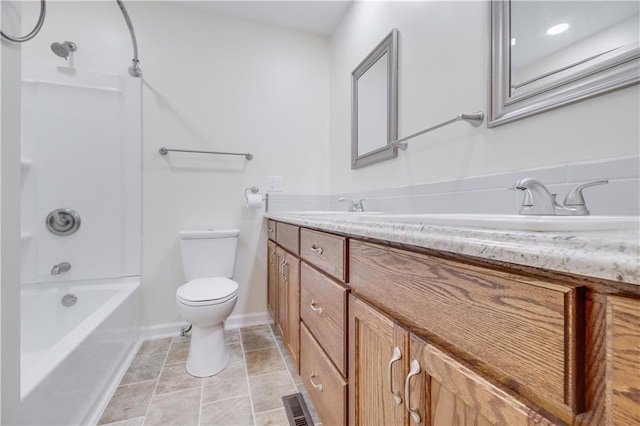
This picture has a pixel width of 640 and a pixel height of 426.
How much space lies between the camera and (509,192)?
2.99ft

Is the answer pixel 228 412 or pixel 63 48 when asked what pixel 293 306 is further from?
pixel 63 48

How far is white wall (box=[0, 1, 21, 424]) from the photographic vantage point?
25.9 inches

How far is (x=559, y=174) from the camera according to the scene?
0.79 meters

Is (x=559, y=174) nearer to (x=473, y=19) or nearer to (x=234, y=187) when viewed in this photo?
(x=473, y=19)

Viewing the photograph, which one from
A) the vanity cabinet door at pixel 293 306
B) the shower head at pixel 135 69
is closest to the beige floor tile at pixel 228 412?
the vanity cabinet door at pixel 293 306

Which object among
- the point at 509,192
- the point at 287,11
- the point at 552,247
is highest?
the point at 287,11

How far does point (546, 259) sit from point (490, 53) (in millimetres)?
969

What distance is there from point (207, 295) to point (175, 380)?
0.46 meters

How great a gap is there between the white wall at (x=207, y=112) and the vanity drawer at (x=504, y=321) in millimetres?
1758

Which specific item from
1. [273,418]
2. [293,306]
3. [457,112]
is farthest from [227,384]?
[457,112]

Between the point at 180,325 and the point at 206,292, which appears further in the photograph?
the point at 180,325

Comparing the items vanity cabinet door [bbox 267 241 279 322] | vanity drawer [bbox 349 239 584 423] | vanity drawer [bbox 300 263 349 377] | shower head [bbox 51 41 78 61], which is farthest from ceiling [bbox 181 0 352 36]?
vanity drawer [bbox 349 239 584 423]

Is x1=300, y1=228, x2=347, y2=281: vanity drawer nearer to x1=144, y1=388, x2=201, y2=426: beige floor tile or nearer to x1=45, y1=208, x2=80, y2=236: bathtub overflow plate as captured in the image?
x1=144, y1=388, x2=201, y2=426: beige floor tile

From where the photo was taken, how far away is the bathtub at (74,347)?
908mm
